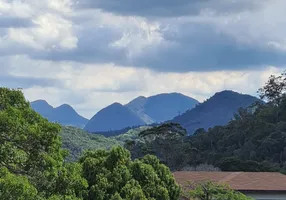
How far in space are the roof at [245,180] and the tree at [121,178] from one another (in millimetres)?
10403

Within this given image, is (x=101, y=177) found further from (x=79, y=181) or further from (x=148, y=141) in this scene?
(x=148, y=141)

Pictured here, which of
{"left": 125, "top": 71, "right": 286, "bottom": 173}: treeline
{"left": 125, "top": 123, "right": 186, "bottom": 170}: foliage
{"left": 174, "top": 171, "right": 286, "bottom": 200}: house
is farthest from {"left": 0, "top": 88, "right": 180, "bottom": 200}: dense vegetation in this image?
{"left": 125, "top": 123, "right": 186, "bottom": 170}: foliage

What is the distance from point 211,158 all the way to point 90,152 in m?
45.9

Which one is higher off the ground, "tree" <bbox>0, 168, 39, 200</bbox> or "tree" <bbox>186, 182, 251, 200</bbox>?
"tree" <bbox>0, 168, 39, 200</bbox>

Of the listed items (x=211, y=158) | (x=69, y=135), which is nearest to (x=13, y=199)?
(x=211, y=158)

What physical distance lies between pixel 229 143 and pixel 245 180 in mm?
38497

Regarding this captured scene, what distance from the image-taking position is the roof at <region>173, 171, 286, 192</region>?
97.0 ft

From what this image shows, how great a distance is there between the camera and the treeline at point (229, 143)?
2392 inches

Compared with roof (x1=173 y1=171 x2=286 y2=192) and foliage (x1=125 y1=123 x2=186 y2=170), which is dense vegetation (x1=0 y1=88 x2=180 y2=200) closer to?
roof (x1=173 y1=171 x2=286 y2=192)

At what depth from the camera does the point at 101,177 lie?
17312 mm

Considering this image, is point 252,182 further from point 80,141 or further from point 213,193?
point 80,141

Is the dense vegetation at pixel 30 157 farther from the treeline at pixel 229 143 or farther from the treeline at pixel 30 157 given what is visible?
the treeline at pixel 229 143

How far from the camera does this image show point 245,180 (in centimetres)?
3091

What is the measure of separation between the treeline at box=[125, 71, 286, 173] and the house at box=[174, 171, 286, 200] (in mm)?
22096
